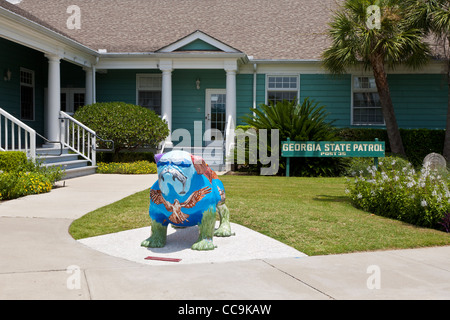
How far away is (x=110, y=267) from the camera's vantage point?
14.5 ft

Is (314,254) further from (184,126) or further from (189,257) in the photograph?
(184,126)

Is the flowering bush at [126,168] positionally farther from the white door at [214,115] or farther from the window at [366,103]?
the window at [366,103]

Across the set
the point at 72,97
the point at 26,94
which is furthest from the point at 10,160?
the point at 72,97

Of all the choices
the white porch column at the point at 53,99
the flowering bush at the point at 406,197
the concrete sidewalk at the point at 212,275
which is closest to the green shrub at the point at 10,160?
the concrete sidewalk at the point at 212,275

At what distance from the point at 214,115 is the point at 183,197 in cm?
1366

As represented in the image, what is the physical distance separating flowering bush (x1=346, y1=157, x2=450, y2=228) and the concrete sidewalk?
3.50 feet

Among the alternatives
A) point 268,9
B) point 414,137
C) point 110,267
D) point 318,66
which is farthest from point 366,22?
point 110,267

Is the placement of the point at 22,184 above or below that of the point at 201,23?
below

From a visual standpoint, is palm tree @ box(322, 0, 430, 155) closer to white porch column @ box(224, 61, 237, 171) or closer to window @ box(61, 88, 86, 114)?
white porch column @ box(224, 61, 237, 171)

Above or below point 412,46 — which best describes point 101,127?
below

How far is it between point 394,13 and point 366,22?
38.2 inches

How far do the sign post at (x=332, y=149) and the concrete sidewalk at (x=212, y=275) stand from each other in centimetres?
810

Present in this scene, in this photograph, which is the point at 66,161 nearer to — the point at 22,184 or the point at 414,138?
the point at 22,184

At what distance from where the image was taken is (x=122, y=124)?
14977 mm
